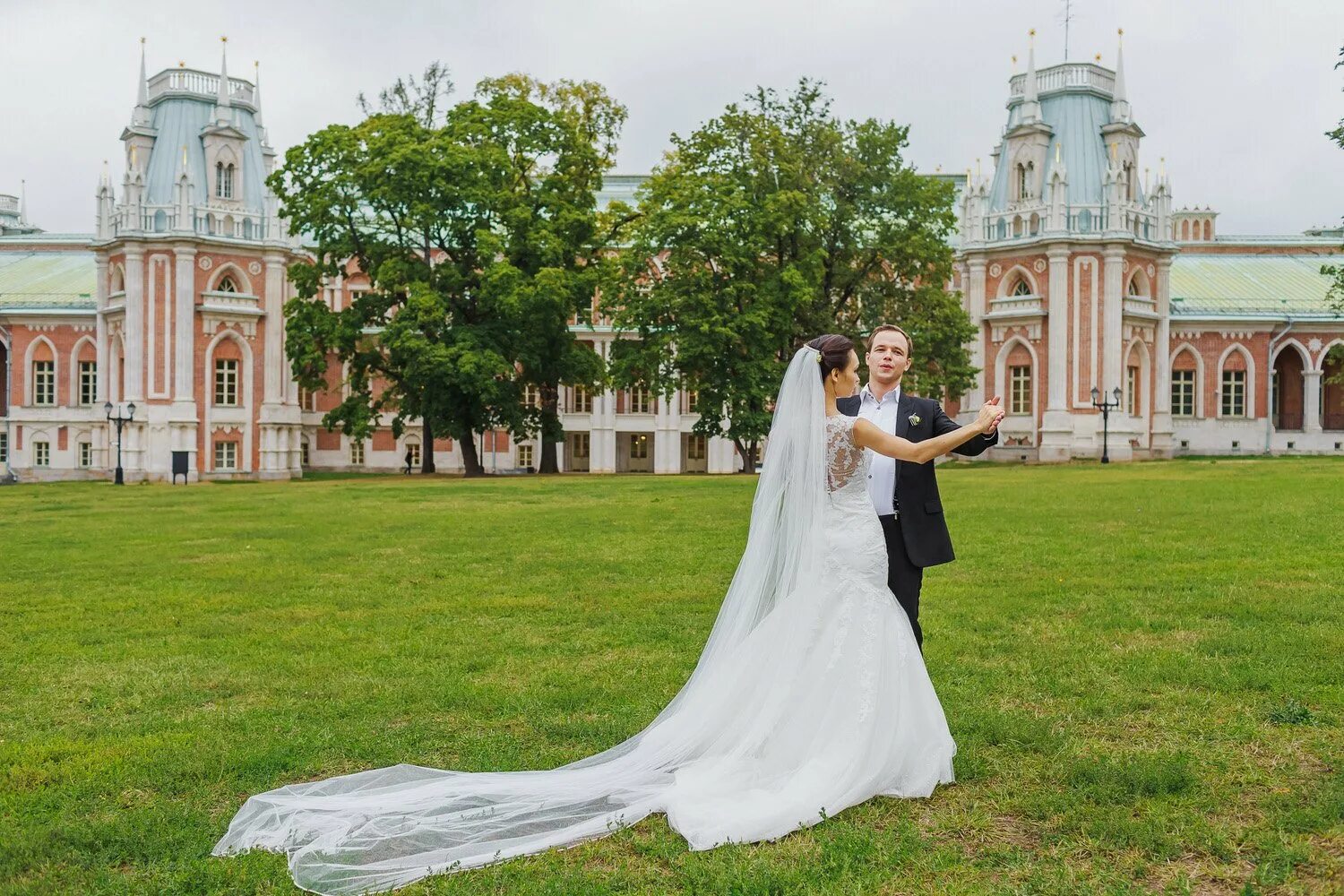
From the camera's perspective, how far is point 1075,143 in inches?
2030

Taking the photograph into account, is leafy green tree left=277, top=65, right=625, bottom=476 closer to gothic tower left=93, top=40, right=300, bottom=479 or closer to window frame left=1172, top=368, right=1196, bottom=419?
gothic tower left=93, top=40, right=300, bottom=479

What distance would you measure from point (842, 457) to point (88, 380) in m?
55.9

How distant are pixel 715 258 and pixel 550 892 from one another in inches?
1304

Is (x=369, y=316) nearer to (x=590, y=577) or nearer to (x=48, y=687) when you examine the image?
(x=590, y=577)

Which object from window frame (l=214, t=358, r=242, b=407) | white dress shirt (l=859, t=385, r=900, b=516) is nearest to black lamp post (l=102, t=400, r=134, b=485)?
window frame (l=214, t=358, r=242, b=407)

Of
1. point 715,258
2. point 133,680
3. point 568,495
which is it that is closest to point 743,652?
point 133,680

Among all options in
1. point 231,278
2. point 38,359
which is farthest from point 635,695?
point 38,359

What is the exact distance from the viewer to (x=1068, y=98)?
52.3 m

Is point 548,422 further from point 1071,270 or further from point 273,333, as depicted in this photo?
point 1071,270

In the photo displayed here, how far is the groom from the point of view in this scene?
20.4 feet

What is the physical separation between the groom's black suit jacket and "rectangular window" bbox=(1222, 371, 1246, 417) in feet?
179

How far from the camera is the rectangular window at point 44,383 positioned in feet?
178

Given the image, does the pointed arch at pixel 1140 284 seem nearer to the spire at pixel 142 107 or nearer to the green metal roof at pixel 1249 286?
the green metal roof at pixel 1249 286

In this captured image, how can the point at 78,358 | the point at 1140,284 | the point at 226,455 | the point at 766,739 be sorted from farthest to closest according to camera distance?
1. the point at 78,358
2. the point at 1140,284
3. the point at 226,455
4. the point at 766,739
